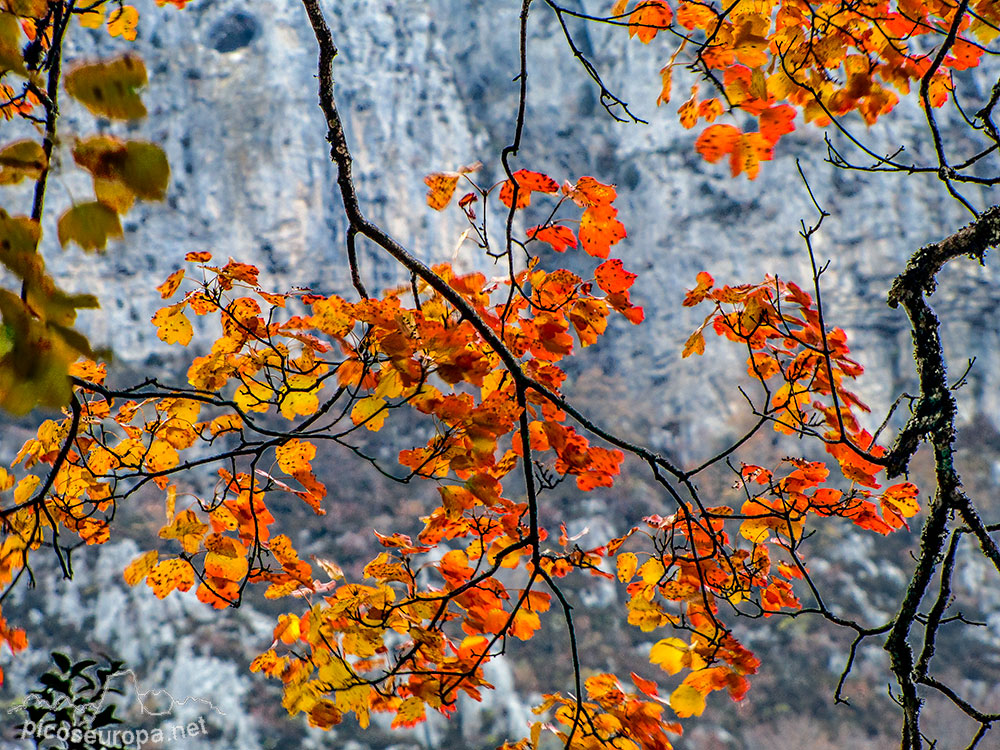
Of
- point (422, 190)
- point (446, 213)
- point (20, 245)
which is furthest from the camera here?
point (422, 190)

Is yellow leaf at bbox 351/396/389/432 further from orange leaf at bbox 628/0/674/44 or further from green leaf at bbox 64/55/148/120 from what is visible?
orange leaf at bbox 628/0/674/44

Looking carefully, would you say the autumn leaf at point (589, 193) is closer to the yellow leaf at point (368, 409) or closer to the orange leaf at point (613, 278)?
the orange leaf at point (613, 278)

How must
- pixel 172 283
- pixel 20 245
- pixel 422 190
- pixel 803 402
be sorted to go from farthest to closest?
pixel 422 190, pixel 803 402, pixel 172 283, pixel 20 245

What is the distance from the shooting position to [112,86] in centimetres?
33

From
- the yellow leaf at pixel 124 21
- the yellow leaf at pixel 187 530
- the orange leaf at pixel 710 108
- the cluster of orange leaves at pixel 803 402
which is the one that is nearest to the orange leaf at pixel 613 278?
the cluster of orange leaves at pixel 803 402

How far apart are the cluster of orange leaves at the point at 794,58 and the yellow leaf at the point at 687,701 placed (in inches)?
30.8

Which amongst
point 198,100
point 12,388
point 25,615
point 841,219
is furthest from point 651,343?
point 12,388

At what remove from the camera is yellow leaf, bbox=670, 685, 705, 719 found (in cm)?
88

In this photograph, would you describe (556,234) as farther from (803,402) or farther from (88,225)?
(88,225)

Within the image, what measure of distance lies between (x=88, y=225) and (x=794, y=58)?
1154 mm

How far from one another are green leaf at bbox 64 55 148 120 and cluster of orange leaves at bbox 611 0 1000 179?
83cm

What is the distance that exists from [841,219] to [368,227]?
7.53 meters

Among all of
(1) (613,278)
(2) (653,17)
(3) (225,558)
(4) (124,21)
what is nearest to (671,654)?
(1) (613,278)

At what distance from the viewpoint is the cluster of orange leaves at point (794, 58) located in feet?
3.18
